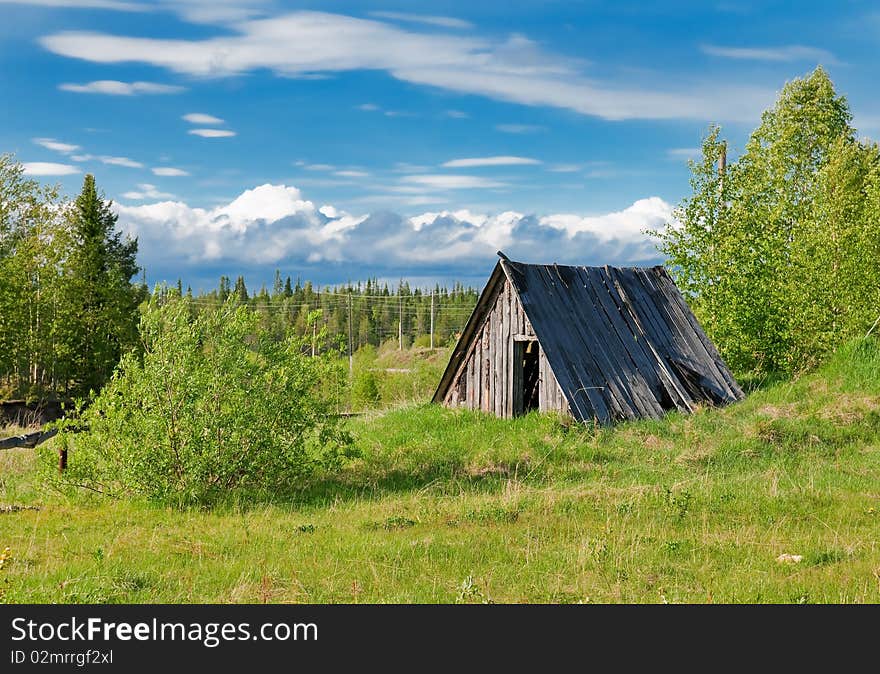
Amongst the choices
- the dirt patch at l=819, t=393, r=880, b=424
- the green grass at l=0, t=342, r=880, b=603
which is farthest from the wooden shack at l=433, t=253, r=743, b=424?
the dirt patch at l=819, t=393, r=880, b=424

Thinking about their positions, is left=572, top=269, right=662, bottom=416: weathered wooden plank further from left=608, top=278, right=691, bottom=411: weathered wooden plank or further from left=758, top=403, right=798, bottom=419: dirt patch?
left=758, top=403, right=798, bottom=419: dirt patch

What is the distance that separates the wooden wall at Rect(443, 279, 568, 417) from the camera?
19625 mm

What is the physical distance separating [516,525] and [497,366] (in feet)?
31.4

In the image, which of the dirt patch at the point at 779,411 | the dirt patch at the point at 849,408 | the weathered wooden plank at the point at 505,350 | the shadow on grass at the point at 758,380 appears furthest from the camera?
the shadow on grass at the point at 758,380

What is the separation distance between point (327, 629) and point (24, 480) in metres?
13.1

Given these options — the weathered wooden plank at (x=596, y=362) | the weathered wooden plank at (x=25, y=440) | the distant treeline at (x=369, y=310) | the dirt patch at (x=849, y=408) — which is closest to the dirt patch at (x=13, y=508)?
the weathered wooden plank at (x=25, y=440)

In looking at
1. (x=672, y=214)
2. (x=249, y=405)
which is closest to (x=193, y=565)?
(x=249, y=405)

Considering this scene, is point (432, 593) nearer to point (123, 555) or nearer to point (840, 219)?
point (123, 555)

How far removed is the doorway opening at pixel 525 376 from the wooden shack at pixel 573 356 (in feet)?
0.08

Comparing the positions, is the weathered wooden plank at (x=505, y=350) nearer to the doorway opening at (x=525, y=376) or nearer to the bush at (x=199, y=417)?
the doorway opening at (x=525, y=376)

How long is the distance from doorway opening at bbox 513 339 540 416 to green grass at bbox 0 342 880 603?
1.00 m

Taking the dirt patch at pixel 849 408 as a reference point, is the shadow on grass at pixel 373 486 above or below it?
below

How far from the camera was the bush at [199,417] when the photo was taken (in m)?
13.6

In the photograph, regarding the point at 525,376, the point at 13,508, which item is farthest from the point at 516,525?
the point at 525,376
